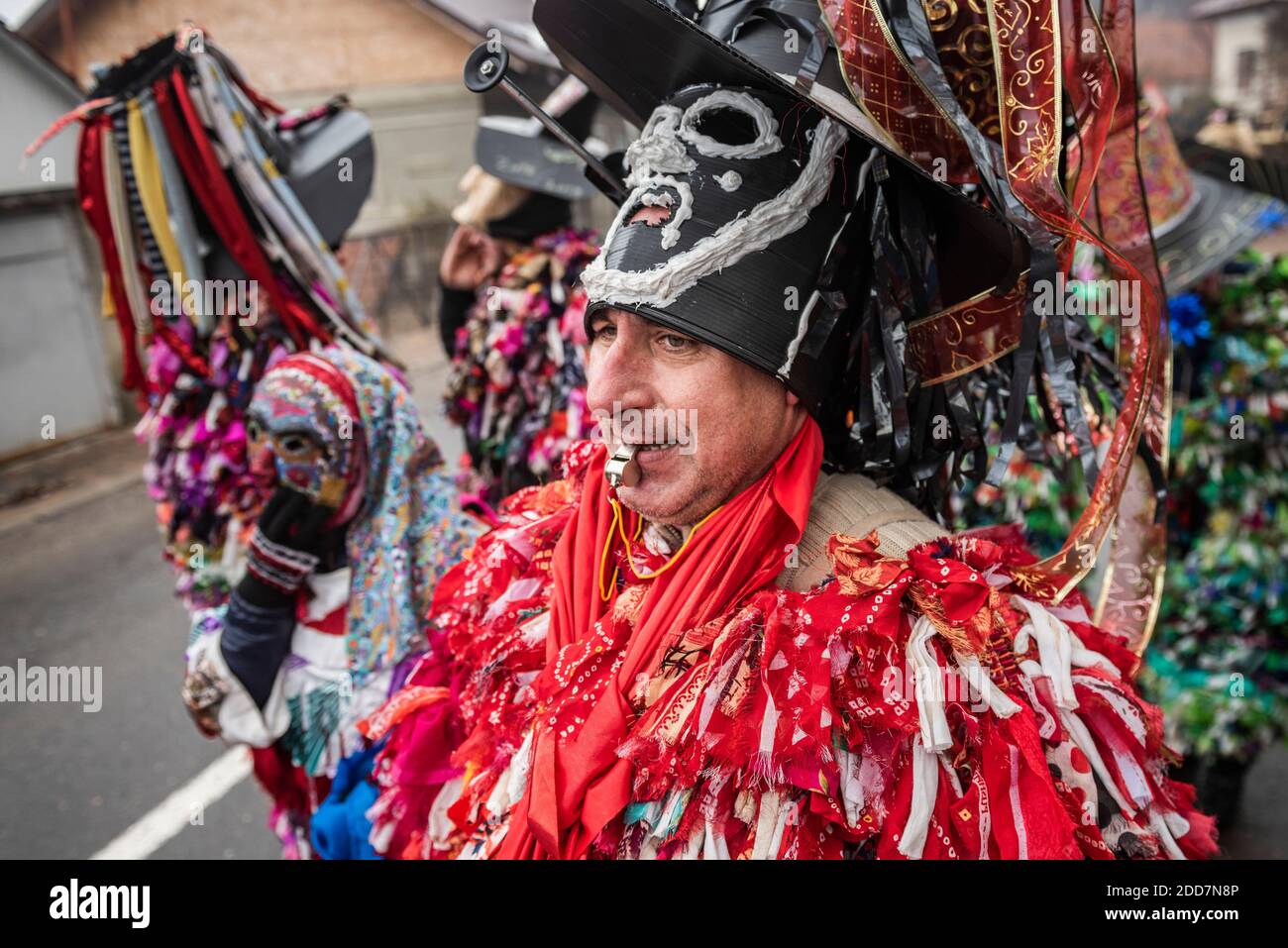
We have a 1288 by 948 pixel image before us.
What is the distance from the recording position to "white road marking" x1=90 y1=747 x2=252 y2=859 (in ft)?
13.7

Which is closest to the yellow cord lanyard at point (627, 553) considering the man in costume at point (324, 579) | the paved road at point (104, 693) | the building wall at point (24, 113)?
the man in costume at point (324, 579)

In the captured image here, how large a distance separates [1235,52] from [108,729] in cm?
2612

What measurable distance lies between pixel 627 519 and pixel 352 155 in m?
2.76

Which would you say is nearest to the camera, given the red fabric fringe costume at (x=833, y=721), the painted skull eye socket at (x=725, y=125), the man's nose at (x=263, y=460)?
the red fabric fringe costume at (x=833, y=721)

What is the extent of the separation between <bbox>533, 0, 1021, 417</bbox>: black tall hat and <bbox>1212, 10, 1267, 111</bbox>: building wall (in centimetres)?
2370

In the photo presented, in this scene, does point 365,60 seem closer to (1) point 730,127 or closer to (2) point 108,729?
(2) point 108,729

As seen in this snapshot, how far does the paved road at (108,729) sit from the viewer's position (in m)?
4.25

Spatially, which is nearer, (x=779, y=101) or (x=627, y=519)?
(x=779, y=101)

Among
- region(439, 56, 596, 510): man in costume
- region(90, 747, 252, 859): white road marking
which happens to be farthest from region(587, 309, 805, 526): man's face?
region(90, 747, 252, 859): white road marking

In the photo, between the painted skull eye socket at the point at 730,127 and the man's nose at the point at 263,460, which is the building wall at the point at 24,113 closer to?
the man's nose at the point at 263,460

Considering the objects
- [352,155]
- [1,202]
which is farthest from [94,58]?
[352,155]

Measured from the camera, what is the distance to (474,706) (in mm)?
1764
